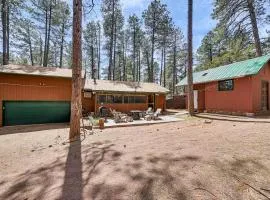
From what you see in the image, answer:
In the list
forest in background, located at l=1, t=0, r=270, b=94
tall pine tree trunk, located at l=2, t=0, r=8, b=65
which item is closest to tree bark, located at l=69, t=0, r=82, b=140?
forest in background, located at l=1, t=0, r=270, b=94

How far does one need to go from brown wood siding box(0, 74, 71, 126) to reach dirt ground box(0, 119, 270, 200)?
23.2ft

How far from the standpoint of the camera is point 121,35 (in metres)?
29.3

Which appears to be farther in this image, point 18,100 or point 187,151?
point 18,100

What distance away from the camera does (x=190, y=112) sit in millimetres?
14656

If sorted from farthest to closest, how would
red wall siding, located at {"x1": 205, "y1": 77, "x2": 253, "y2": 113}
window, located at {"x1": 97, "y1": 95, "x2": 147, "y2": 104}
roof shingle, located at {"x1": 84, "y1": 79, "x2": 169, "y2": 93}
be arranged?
window, located at {"x1": 97, "y1": 95, "x2": 147, "y2": 104}, roof shingle, located at {"x1": 84, "y1": 79, "x2": 169, "y2": 93}, red wall siding, located at {"x1": 205, "y1": 77, "x2": 253, "y2": 113}

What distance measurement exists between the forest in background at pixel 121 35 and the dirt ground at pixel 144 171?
285 inches

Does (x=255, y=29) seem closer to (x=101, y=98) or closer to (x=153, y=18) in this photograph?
(x=153, y=18)

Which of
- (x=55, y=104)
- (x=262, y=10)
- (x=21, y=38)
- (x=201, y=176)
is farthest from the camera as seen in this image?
(x=21, y=38)

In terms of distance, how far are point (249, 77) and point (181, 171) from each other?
1194 centimetres

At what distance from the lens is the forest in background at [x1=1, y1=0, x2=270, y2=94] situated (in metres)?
18.4

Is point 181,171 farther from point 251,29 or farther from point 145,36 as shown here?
point 145,36

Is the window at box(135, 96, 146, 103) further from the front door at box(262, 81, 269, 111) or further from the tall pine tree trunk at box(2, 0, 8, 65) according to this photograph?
the tall pine tree trunk at box(2, 0, 8, 65)

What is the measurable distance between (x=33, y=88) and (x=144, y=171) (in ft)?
38.9

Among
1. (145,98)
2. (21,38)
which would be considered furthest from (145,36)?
(21,38)
